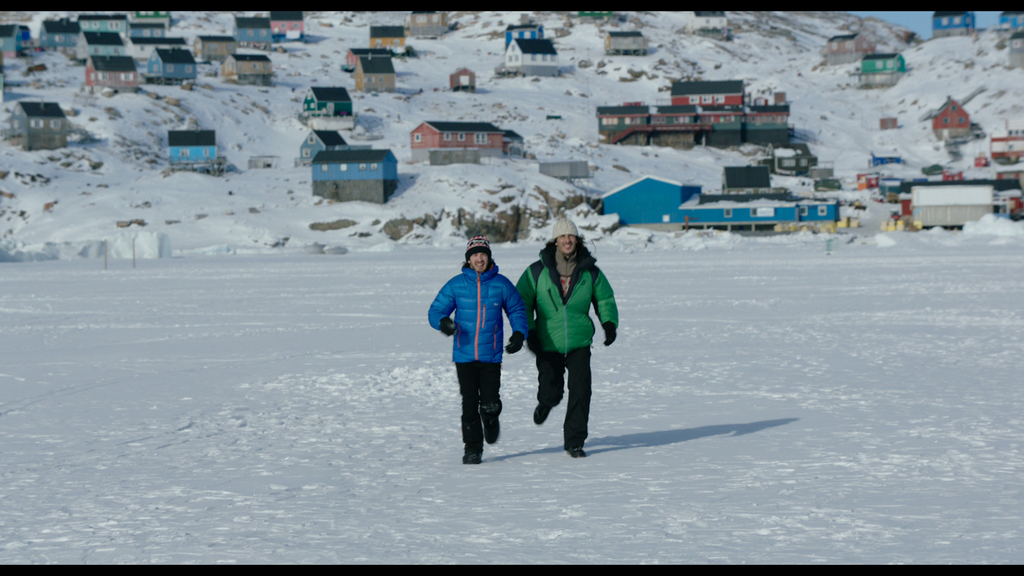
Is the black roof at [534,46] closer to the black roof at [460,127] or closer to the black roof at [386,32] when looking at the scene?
the black roof at [386,32]

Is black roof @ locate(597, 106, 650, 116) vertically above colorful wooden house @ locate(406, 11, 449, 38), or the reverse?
colorful wooden house @ locate(406, 11, 449, 38)

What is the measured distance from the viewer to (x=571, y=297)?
7.38 m

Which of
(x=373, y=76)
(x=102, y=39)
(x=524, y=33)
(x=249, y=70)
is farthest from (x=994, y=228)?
(x=102, y=39)

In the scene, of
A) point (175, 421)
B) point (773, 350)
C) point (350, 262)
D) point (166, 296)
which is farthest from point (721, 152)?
point (175, 421)

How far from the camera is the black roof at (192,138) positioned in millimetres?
75812

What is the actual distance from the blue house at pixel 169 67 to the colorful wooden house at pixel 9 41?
18.0 metres

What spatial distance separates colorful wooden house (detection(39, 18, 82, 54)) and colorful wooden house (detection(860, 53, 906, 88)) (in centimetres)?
8842

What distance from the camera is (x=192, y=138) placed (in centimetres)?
7612

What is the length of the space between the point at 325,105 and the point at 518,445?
82.9 m

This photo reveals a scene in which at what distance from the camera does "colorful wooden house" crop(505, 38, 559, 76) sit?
373ft

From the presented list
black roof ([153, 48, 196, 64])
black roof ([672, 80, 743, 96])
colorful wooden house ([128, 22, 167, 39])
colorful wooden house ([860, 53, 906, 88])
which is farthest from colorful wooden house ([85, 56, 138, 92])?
colorful wooden house ([860, 53, 906, 88])

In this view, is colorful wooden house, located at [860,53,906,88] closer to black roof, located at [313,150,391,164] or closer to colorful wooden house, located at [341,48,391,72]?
colorful wooden house, located at [341,48,391,72]

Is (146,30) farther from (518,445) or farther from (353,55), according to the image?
(518,445)
